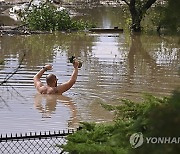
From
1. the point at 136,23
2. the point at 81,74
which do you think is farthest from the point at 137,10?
the point at 81,74

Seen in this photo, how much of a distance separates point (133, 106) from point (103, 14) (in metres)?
37.0

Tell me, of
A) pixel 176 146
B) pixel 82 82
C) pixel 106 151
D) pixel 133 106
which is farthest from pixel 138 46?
pixel 176 146

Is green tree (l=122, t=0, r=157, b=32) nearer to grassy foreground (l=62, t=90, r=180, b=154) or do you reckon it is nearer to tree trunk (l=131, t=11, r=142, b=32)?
tree trunk (l=131, t=11, r=142, b=32)

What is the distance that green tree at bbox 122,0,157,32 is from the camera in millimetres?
28828

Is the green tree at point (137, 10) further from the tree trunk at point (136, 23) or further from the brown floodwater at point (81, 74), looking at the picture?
the brown floodwater at point (81, 74)

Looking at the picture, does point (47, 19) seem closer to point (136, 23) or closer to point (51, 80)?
point (136, 23)

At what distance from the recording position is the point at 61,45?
882 inches

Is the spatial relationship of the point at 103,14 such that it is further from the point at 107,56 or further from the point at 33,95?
the point at 33,95

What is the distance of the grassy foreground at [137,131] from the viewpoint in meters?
2.59

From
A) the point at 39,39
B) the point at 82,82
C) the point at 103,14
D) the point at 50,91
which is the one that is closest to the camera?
the point at 50,91

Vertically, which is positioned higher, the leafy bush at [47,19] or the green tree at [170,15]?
the green tree at [170,15]

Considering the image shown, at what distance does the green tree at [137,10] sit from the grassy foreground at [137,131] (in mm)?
23282

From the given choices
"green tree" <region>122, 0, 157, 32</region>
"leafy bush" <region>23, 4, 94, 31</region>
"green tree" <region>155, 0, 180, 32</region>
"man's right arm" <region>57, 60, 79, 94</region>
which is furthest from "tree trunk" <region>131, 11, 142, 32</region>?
"green tree" <region>155, 0, 180, 32</region>

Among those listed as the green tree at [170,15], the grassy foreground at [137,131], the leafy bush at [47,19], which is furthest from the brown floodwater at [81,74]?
the green tree at [170,15]
